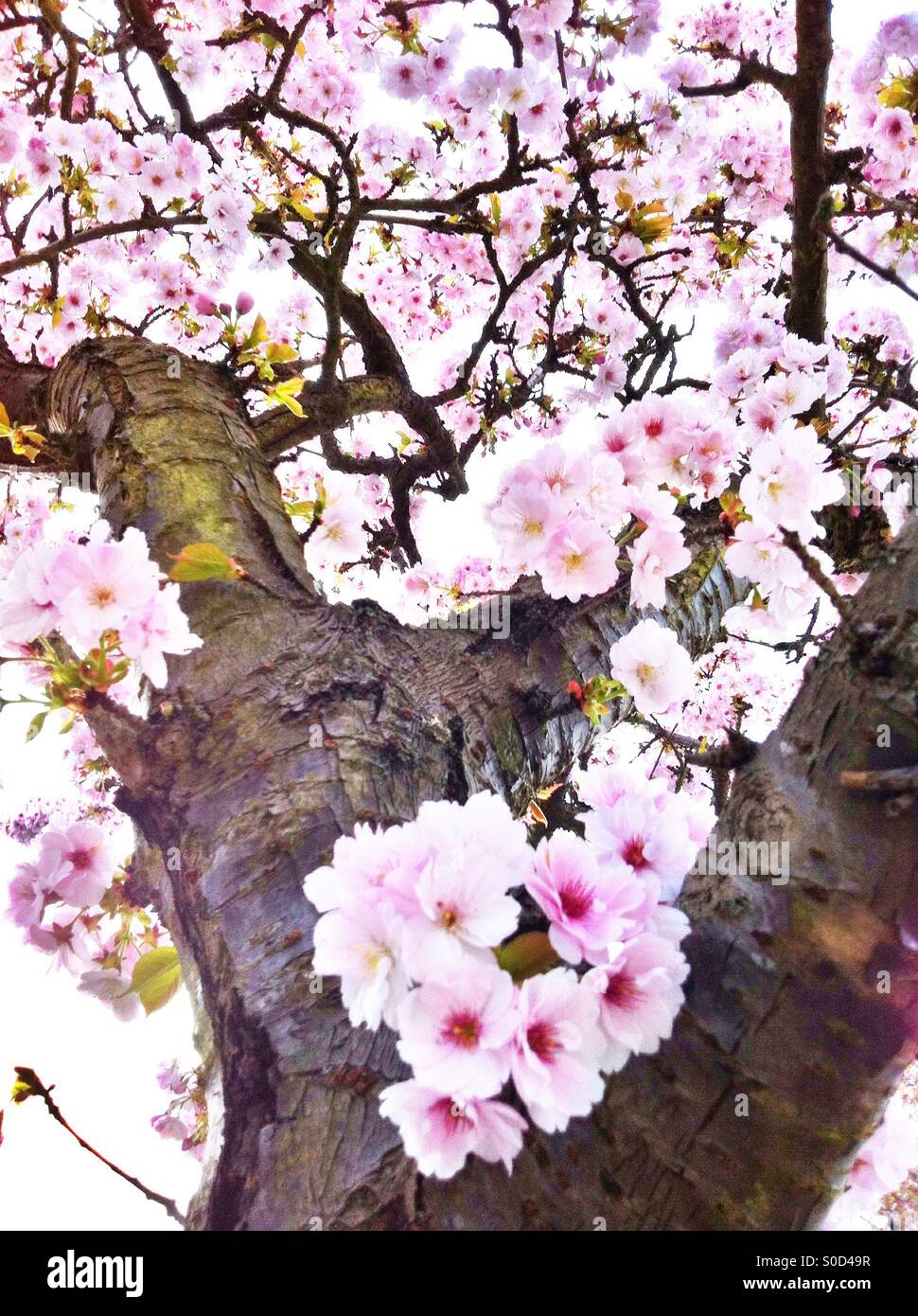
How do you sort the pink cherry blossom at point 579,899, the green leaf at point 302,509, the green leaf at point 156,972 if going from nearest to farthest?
the pink cherry blossom at point 579,899 → the green leaf at point 156,972 → the green leaf at point 302,509

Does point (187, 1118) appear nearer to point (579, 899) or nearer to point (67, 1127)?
point (67, 1127)

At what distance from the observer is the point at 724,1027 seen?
2.74ft

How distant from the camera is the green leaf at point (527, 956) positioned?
88cm

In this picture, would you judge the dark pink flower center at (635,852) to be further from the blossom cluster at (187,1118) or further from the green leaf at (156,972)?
the blossom cluster at (187,1118)

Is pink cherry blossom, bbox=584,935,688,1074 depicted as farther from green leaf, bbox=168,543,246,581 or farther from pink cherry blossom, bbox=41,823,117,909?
pink cherry blossom, bbox=41,823,117,909

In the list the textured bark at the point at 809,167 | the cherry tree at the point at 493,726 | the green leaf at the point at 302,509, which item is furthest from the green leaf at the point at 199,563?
the textured bark at the point at 809,167

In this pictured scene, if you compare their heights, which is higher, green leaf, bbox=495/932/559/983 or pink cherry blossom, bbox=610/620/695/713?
pink cherry blossom, bbox=610/620/695/713

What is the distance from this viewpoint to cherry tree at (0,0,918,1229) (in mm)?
806

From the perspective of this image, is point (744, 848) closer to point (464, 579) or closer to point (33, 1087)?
point (33, 1087)

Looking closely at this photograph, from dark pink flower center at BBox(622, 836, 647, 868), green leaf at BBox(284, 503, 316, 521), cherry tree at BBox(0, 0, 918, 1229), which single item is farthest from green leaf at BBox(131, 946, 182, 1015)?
green leaf at BBox(284, 503, 316, 521)

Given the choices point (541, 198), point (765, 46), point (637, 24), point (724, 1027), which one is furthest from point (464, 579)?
point (724, 1027)

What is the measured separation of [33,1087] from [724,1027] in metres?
0.92

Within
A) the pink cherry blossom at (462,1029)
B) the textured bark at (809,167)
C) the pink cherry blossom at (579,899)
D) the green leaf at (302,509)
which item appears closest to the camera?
the pink cherry blossom at (462,1029)

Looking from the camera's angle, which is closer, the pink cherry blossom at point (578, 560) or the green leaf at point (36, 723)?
the green leaf at point (36, 723)
